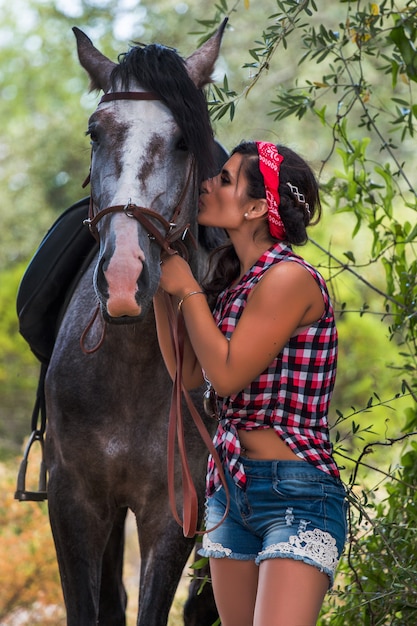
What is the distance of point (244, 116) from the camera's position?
50.4ft

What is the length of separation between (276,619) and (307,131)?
49.1 feet

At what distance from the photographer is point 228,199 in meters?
2.78

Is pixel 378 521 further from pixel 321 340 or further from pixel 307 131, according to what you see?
pixel 307 131

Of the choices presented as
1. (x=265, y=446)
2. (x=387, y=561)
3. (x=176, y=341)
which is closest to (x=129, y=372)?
(x=176, y=341)

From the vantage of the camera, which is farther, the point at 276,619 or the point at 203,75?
the point at 203,75

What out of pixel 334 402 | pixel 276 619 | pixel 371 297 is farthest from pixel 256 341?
pixel 371 297

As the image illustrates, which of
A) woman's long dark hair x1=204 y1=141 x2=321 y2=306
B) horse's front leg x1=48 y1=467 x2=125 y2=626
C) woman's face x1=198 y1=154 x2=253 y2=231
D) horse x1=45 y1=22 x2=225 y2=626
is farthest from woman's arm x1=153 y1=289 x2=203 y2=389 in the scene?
horse's front leg x1=48 y1=467 x2=125 y2=626

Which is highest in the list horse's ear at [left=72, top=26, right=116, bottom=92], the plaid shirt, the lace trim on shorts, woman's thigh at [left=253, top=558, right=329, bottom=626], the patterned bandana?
Answer: horse's ear at [left=72, top=26, right=116, bottom=92]

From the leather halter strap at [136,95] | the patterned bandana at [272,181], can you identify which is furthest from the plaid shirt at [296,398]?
the leather halter strap at [136,95]

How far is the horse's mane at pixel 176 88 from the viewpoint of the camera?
290cm

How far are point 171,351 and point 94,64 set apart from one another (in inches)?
41.3

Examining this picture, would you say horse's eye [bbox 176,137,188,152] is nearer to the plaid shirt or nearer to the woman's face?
the woman's face

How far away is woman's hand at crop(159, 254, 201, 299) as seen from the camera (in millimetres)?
2602

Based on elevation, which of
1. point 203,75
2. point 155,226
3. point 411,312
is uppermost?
point 203,75
